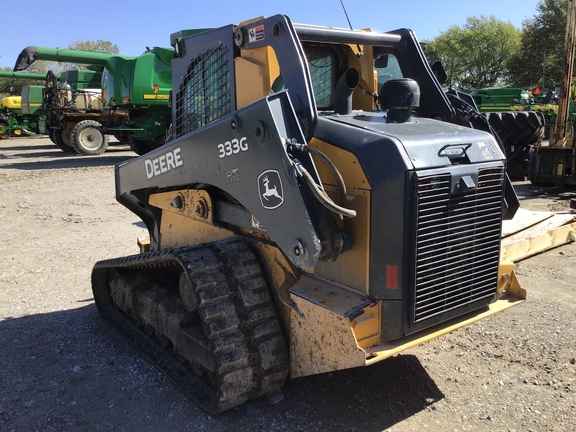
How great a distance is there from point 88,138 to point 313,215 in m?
17.3

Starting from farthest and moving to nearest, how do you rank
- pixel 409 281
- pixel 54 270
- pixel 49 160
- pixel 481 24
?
pixel 481 24 < pixel 49 160 < pixel 54 270 < pixel 409 281

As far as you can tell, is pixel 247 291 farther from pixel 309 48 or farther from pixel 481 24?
pixel 481 24

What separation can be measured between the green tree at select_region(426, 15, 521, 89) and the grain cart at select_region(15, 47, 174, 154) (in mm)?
38876

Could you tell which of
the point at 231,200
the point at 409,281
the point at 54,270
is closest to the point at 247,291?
the point at 231,200

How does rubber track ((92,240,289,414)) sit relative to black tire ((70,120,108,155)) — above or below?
below

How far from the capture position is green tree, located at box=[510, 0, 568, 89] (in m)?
40.2

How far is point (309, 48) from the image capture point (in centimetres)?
374

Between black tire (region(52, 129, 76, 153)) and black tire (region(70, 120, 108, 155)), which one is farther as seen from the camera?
black tire (region(52, 129, 76, 153))

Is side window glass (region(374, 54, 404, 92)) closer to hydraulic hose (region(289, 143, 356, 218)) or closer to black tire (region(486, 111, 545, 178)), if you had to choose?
hydraulic hose (region(289, 143, 356, 218))

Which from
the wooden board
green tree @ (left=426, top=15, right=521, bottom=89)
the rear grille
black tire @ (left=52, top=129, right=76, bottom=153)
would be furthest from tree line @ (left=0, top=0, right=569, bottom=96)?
the rear grille

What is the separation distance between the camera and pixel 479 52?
5156cm

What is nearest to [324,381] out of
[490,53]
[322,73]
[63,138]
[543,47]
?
[322,73]

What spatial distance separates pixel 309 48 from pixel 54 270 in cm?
404

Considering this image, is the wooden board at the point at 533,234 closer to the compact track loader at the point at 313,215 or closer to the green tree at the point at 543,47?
the compact track loader at the point at 313,215
